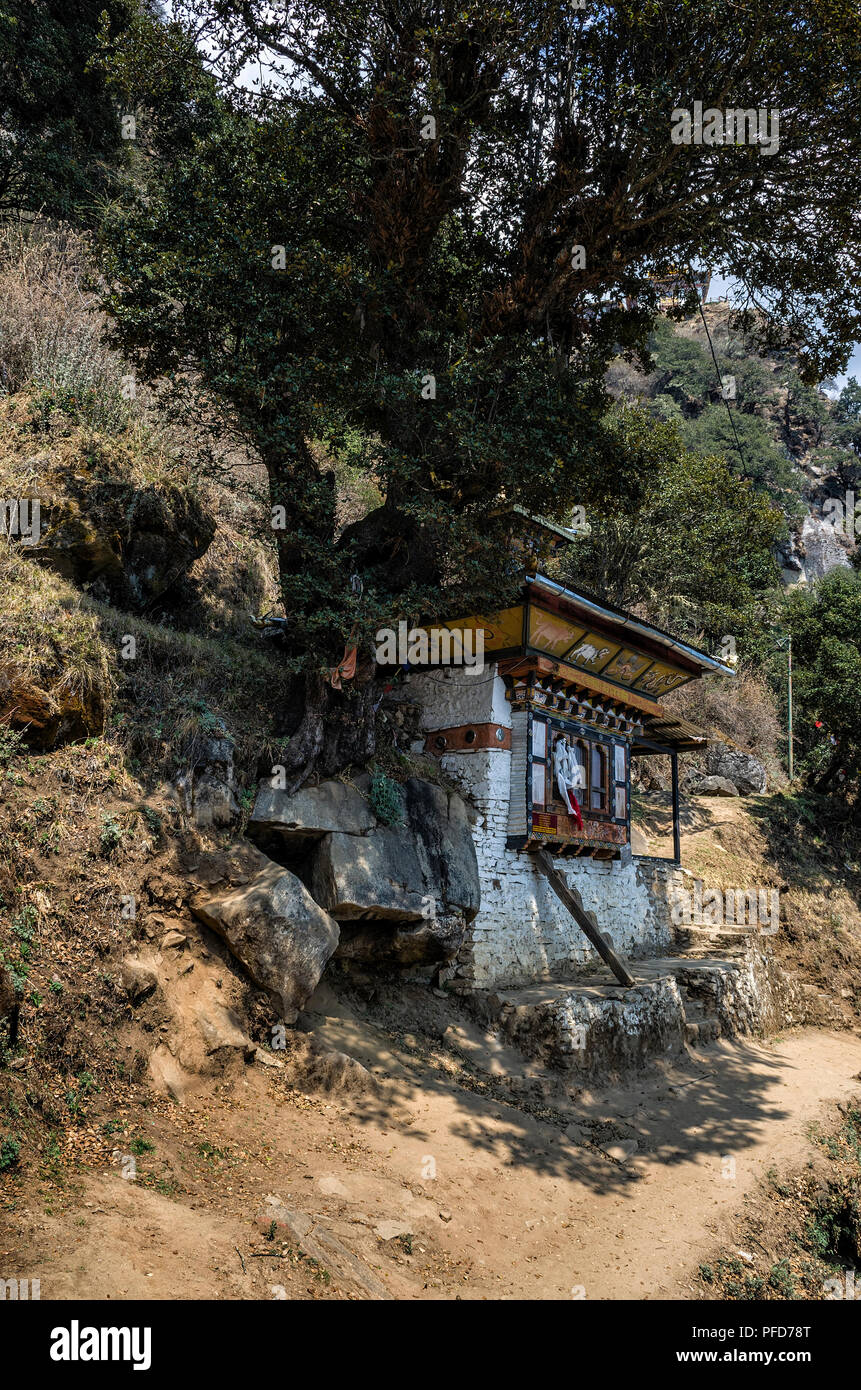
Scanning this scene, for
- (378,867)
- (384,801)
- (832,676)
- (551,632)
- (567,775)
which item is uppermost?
(832,676)

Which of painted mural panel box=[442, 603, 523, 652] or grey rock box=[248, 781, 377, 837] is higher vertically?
painted mural panel box=[442, 603, 523, 652]

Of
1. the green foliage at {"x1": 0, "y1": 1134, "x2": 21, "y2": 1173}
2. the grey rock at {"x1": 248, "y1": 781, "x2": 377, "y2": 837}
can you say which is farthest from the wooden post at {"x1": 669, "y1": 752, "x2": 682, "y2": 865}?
the green foliage at {"x1": 0, "y1": 1134, "x2": 21, "y2": 1173}

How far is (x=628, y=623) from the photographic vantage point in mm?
13203

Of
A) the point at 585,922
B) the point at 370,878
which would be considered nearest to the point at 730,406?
the point at 585,922

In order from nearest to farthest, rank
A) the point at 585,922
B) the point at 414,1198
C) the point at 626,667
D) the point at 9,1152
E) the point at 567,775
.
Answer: the point at 9,1152, the point at 414,1198, the point at 585,922, the point at 567,775, the point at 626,667

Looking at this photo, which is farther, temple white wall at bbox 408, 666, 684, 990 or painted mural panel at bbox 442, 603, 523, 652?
painted mural panel at bbox 442, 603, 523, 652

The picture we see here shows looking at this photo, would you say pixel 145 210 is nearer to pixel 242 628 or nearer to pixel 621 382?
pixel 242 628

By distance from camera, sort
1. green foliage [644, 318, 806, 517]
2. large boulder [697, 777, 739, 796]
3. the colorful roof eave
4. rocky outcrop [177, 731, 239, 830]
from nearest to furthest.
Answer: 1. rocky outcrop [177, 731, 239, 830]
2. the colorful roof eave
3. large boulder [697, 777, 739, 796]
4. green foliage [644, 318, 806, 517]

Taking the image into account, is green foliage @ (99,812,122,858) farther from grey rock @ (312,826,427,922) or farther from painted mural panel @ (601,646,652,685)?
Result: painted mural panel @ (601,646,652,685)

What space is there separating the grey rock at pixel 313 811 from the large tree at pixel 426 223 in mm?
446

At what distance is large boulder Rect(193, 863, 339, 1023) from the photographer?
296 inches

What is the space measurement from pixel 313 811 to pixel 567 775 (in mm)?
5264

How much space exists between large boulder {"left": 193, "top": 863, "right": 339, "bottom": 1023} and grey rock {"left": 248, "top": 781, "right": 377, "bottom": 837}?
3.32ft

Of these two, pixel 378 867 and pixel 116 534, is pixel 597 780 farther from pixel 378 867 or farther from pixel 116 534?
pixel 116 534
